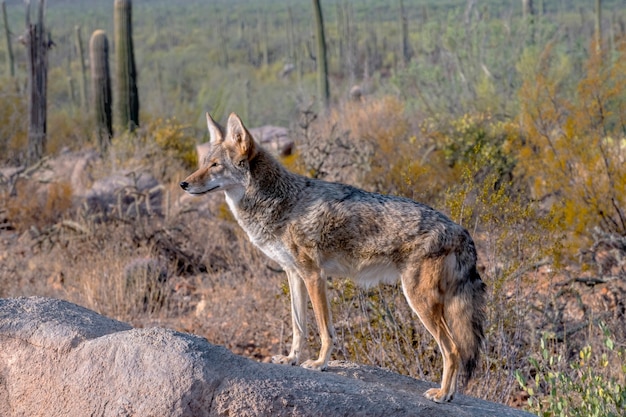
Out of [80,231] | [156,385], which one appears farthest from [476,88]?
[156,385]

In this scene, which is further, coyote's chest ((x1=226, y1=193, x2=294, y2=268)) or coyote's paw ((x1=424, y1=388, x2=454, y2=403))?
coyote's chest ((x1=226, y1=193, x2=294, y2=268))

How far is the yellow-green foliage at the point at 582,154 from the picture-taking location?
963 centimetres

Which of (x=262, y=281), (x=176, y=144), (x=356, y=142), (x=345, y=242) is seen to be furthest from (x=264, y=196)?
(x=176, y=144)

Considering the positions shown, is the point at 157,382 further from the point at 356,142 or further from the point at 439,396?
the point at 356,142

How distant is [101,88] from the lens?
1934cm

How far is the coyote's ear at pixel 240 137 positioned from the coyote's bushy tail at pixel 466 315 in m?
1.40

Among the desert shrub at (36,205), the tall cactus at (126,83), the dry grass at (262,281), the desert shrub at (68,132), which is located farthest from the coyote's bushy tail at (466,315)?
the desert shrub at (68,132)

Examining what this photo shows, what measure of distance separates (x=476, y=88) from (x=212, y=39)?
46489 mm

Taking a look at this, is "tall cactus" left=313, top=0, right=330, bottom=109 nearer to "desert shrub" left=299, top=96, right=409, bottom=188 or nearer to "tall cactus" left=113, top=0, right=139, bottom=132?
"desert shrub" left=299, top=96, right=409, bottom=188

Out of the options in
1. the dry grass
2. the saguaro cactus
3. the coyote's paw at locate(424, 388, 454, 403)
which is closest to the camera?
the coyote's paw at locate(424, 388, 454, 403)

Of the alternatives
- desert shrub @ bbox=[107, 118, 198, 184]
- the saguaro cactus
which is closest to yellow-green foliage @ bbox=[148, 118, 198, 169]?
desert shrub @ bbox=[107, 118, 198, 184]

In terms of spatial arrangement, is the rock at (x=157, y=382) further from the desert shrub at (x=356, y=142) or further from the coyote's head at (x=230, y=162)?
the desert shrub at (x=356, y=142)

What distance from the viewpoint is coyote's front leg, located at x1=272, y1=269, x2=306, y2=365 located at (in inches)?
204

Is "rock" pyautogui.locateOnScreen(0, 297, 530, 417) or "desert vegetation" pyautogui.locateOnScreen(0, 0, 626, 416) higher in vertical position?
"rock" pyautogui.locateOnScreen(0, 297, 530, 417)
